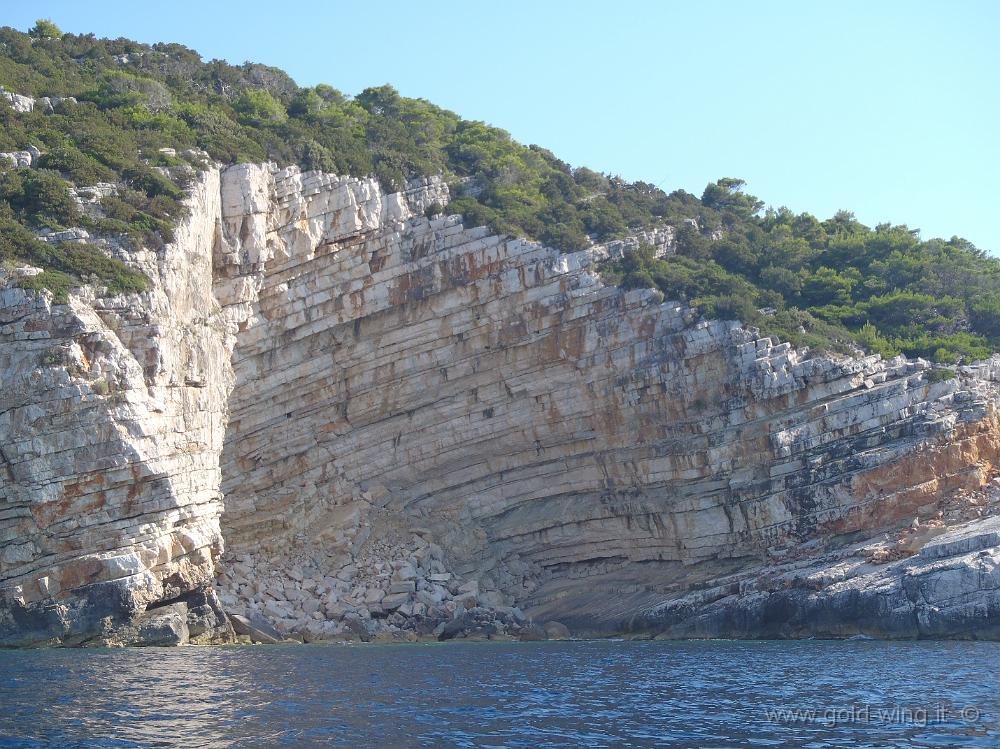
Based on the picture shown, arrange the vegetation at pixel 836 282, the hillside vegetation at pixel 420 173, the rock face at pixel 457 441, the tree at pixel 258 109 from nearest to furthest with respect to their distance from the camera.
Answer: the rock face at pixel 457 441, the hillside vegetation at pixel 420 173, the vegetation at pixel 836 282, the tree at pixel 258 109

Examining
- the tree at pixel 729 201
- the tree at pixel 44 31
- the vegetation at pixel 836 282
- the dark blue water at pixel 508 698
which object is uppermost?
the tree at pixel 44 31

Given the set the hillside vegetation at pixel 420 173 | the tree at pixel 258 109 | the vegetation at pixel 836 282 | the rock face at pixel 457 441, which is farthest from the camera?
the tree at pixel 258 109

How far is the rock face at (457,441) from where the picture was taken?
2819cm

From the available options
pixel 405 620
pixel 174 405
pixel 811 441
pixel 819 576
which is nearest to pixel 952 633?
pixel 819 576

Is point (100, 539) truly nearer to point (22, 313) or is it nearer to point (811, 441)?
point (22, 313)

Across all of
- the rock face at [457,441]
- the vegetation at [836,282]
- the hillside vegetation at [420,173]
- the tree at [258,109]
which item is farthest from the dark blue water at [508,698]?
the tree at [258,109]

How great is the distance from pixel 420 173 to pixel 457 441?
10.5m

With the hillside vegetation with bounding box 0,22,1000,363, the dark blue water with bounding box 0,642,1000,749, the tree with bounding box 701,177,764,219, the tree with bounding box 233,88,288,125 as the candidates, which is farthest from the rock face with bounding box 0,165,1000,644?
the tree with bounding box 701,177,764,219

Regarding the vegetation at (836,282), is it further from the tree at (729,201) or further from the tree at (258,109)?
the tree at (258,109)

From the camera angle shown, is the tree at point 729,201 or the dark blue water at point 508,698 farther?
the tree at point 729,201

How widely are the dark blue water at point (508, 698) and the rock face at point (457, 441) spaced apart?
4441 mm

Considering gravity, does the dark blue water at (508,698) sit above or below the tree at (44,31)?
below

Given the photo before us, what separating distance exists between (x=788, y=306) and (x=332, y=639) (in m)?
21.1

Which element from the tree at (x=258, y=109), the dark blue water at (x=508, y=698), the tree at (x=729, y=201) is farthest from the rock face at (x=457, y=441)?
the tree at (x=729, y=201)
